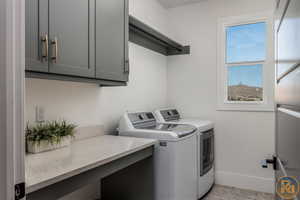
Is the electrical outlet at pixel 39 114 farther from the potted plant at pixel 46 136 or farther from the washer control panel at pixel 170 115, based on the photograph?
the washer control panel at pixel 170 115

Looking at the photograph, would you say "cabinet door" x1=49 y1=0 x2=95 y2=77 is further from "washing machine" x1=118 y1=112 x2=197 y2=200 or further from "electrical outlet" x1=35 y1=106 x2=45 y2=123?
"washing machine" x1=118 y1=112 x2=197 y2=200

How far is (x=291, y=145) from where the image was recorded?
579 mm

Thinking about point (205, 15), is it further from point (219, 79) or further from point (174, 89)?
point (174, 89)

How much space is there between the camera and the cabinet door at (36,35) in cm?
126

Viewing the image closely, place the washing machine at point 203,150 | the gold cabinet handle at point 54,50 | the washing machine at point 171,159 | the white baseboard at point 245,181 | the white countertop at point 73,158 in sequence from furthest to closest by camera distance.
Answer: the white baseboard at point 245,181 → the washing machine at point 203,150 → the washing machine at point 171,159 → the gold cabinet handle at point 54,50 → the white countertop at point 73,158

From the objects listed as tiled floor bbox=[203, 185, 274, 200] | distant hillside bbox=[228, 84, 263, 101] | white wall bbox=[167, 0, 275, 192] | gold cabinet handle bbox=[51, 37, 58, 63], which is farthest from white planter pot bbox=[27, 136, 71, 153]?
distant hillside bbox=[228, 84, 263, 101]

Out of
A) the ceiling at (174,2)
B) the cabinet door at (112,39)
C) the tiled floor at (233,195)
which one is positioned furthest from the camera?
the ceiling at (174,2)

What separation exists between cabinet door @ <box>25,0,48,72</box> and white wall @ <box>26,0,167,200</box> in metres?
0.41

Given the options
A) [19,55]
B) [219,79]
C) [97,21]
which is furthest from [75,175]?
[219,79]

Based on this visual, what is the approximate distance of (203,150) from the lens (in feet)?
8.91

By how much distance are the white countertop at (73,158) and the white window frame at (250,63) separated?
5.51 feet

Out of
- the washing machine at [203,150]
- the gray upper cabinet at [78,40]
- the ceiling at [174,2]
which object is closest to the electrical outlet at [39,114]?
the gray upper cabinet at [78,40]

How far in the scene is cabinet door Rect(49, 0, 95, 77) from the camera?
141cm

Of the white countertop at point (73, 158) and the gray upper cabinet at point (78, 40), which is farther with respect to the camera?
the gray upper cabinet at point (78, 40)
